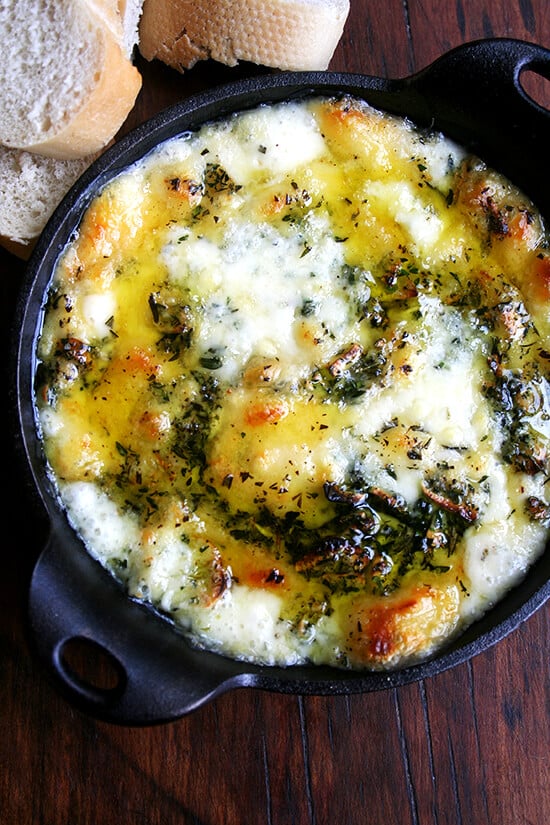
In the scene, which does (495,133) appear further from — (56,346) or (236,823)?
(236,823)

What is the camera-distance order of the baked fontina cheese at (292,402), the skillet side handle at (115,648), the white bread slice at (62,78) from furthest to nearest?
the white bread slice at (62,78), the baked fontina cheese at (292,402), the skillet side handle at (115,648)

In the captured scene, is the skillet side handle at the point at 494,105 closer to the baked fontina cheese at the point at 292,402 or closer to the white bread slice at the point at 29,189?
the baked fontina cheese at the point at 292,402

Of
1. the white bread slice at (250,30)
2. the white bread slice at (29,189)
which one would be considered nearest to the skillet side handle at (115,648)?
the white bread slice at (29,189)

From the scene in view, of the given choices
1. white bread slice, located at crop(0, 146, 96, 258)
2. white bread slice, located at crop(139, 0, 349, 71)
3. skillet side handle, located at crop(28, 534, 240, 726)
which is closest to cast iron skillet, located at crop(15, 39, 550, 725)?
skillet side handle, located at crop(28, 534, 240, 726)

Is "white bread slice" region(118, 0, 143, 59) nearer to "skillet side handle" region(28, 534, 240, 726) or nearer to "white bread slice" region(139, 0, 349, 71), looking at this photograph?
"white bread slice" region(139, 0, 349, 71)

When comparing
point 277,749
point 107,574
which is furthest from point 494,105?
point 277,749

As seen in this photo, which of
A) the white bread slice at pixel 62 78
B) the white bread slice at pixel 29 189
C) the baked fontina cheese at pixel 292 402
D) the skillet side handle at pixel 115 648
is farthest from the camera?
the white bread slice at pixel 29 189

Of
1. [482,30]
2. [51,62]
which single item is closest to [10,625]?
[51,62]
